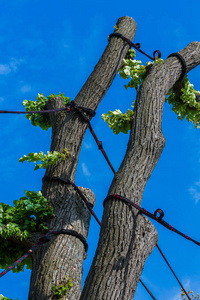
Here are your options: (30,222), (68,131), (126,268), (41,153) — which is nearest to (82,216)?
(30,222)

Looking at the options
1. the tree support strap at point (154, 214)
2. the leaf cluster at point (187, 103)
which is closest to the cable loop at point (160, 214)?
the tree support strap at point (154, 214)

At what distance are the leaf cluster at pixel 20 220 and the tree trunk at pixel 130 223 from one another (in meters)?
1.16

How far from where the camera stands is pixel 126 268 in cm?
267

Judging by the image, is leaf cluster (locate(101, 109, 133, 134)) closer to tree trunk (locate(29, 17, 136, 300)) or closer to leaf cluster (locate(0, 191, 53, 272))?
tree trunk (locate(29, 17, 136, 300))

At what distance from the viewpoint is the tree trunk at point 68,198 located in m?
3.48

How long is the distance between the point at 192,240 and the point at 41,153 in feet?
6.17

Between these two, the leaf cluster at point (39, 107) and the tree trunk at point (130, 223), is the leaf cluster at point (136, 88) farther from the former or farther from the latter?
the leaf cluster at point (39, 107)

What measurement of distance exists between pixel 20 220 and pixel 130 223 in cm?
166

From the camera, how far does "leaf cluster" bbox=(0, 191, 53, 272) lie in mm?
3918

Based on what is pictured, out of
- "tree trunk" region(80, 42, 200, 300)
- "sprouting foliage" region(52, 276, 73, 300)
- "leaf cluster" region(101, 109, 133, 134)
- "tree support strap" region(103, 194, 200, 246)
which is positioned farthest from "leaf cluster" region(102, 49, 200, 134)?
"sprouting foliage" region(52, 276, 73, 300)

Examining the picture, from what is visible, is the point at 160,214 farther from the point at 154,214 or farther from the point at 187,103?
the point at 187,103

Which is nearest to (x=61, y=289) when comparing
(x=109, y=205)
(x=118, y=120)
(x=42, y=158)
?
(x=109, y=205)

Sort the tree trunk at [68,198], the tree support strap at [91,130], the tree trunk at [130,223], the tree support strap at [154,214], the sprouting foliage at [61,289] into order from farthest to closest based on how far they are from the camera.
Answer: the tree support strap at [91,130] → the tree trunk at [68,198] → the sprouting foliage at [61,289] → the tree support strap at [154,214] → the tree trunk at [130,223]

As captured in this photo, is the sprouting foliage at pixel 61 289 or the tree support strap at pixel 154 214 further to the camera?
the sprouting foliage at pixel 61 289
